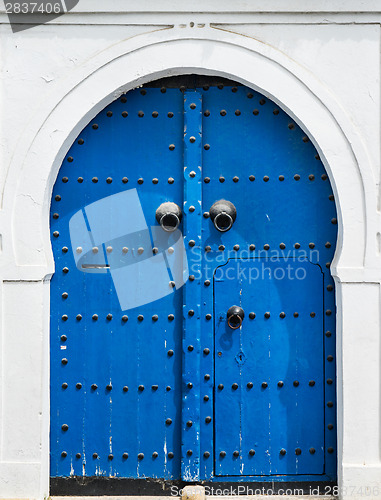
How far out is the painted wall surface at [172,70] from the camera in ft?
12.5

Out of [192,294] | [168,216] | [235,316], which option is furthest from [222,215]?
[235,316]

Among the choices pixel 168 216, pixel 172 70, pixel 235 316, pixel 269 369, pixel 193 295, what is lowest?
pixel 269 369

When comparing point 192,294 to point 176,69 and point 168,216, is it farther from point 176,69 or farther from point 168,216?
point 176,69

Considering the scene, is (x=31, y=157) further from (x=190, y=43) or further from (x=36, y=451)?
(x=36, y=451)

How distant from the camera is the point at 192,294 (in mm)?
3994

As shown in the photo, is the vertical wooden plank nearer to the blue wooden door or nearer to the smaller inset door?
the blue wooden door

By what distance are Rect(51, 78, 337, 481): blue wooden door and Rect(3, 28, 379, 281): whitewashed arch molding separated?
7.1 inches

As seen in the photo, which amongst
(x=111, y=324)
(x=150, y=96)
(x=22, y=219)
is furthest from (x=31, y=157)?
(x=111, y=324)

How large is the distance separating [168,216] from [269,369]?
114cm

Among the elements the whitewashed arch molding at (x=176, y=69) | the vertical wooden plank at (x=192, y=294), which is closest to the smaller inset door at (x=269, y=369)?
the vertical wooden plank at (x=192, y=294)

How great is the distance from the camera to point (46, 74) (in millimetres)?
3881

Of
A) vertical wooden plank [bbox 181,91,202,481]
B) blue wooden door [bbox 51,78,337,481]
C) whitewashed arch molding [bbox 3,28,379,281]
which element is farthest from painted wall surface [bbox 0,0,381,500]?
vertical wooden plank [bbox 181,91,202,481]

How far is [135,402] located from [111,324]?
51cm

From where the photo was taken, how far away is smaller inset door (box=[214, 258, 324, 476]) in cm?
398
